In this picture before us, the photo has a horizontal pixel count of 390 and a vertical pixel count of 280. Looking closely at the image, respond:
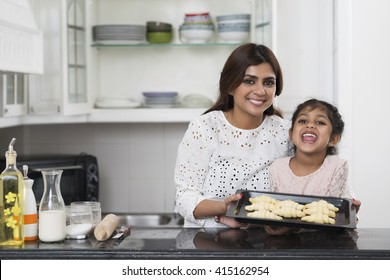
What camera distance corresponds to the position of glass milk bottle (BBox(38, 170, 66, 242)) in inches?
81.2

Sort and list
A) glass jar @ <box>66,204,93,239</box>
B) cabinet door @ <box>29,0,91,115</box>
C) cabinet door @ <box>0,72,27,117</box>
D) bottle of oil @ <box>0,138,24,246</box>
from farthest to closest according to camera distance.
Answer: cabinet door @ <box>29,0,91,115</box>, cabinet door @ <box>0,72,27,117</box>, glass jar @ <box>66,204,93,239</box>, bottle of oil @ <box>0,138,24,246</box>

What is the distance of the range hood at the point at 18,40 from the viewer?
2.46 meters

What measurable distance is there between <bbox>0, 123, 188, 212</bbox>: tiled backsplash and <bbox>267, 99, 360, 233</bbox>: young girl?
1.61 meters

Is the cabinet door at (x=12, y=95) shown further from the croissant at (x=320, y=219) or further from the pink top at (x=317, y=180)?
the croissant at (x=320, y=219)

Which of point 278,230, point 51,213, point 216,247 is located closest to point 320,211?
point 278,230

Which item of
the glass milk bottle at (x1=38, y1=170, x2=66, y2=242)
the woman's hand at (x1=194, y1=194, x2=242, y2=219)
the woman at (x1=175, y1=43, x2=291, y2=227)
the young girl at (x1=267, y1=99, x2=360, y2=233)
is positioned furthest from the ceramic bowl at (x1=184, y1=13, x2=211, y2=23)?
the glass milk bottle at (x1=38, y1=170, x2=66, y2=242)

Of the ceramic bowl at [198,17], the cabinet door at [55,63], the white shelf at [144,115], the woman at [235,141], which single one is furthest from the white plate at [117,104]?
the woman at [235,141]

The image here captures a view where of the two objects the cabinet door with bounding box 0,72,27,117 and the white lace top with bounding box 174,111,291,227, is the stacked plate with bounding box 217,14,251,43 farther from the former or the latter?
the white lace top with bounding box 174,111,291,227

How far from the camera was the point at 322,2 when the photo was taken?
364 centimetres

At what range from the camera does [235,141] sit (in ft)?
8.62

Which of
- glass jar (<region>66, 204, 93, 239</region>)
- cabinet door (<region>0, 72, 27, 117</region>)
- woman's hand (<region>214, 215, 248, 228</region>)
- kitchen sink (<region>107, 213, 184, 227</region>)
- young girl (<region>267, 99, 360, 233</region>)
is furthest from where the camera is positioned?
kitchen sink (<region>107, 213, 184, 227</region>)

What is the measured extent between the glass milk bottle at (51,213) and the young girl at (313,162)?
838 millimetres

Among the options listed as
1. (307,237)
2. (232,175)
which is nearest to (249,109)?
(232,175)

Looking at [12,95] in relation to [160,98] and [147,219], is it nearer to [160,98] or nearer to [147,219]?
[160,98]
